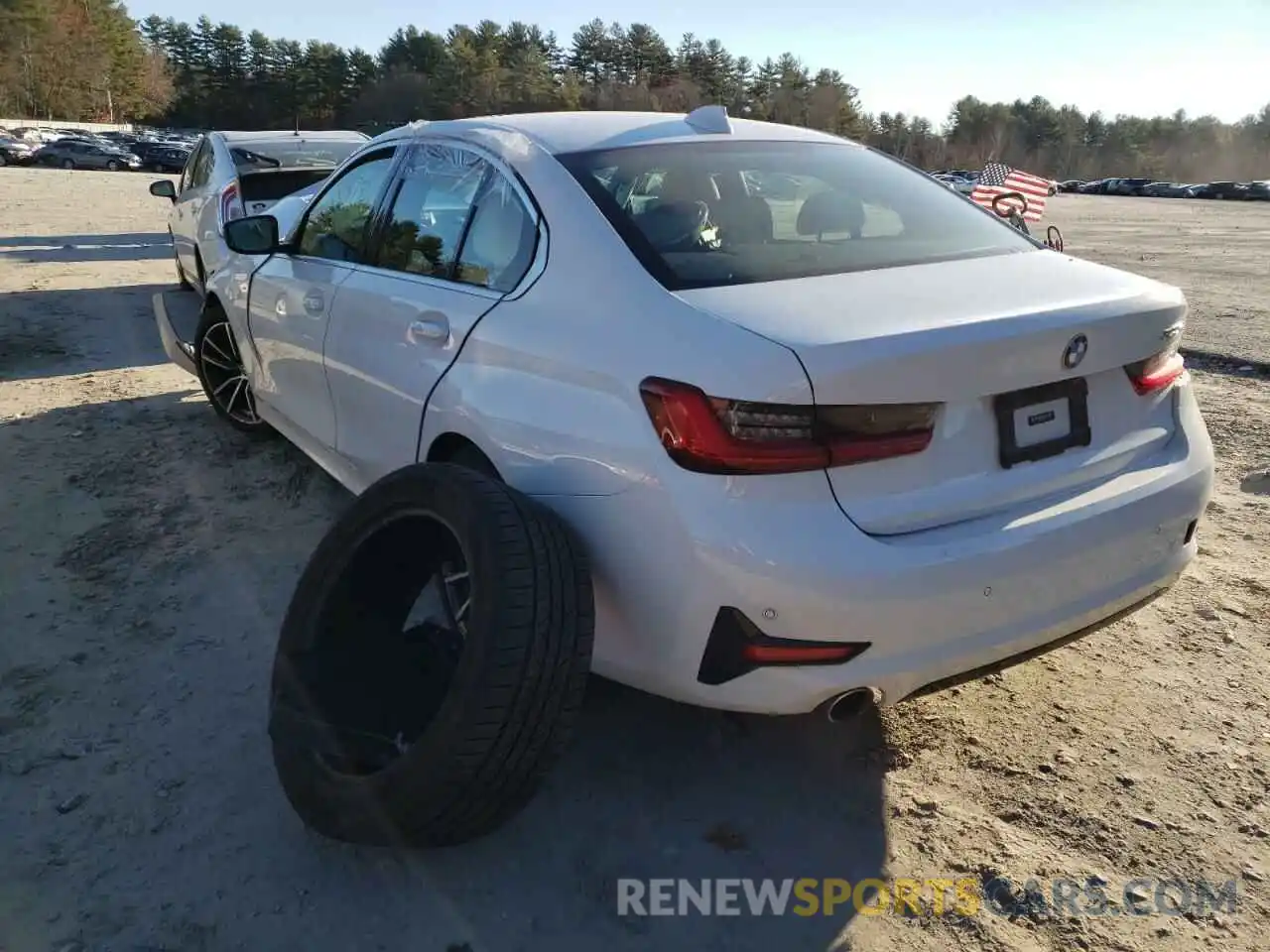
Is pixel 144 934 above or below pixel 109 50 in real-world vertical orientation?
below

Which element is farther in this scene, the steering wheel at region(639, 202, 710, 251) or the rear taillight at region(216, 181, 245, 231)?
the rear taillight at region(216, 181, 245, 231)

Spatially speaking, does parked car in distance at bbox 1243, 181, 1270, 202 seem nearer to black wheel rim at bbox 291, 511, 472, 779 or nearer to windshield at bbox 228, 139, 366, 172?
windshield at bbox 228, 139, 366, 172

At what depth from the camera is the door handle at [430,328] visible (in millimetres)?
3012

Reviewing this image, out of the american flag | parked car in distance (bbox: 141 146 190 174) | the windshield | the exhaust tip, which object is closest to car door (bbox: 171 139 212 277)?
the windshield

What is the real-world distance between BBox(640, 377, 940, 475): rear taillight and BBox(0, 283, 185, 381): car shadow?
611cm

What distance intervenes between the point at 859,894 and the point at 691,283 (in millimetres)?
1517

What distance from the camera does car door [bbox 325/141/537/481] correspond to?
2980mm

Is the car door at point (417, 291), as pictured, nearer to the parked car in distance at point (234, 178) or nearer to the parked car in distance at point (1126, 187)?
the parked car in distance at point (234, 178)

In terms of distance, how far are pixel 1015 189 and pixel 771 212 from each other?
581 inches

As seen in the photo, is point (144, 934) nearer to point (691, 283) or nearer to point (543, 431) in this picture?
point (543, 431)

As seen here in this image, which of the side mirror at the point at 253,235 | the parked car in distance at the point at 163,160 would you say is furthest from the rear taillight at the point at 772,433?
the parked car in distance at the point at 163,160

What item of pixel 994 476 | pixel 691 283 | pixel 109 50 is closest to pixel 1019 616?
pixel 994 476

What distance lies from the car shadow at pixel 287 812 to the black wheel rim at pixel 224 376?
5.09 ft

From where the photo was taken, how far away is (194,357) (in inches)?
218
